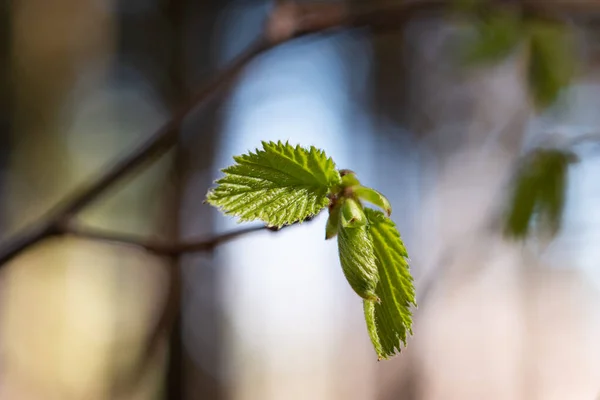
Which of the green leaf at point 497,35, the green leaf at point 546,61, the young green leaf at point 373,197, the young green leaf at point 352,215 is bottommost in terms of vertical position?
the young green leaf at point 352,215

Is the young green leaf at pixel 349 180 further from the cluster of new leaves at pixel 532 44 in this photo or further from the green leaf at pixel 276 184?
the cluster of new leaves at pixel 532 44

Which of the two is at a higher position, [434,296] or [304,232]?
[304,232]

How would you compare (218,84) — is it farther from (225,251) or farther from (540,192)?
(225,251)

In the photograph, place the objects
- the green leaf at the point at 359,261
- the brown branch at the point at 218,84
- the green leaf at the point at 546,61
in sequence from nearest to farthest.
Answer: the green leaf at the point at 359,261, the brown branch at the point at 218,84, the green leaf at the point at 546,61

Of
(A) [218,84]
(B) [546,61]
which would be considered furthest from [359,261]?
(B) [546,61]

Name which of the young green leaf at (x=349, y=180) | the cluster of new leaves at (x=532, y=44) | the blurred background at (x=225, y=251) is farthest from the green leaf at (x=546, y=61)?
the blurred background at (x=225, y=251)

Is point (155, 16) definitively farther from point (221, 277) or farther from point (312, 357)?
point (312, 357)

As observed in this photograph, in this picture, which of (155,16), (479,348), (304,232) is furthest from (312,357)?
(155,16)
